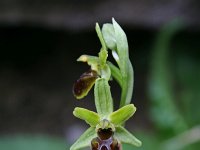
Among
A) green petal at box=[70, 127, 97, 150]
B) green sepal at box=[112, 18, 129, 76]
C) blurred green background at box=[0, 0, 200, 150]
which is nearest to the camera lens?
green petal at box=[70, 127, 97, 150]

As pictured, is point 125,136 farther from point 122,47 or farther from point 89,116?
point 122,47

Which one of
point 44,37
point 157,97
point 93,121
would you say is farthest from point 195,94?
point 93,121

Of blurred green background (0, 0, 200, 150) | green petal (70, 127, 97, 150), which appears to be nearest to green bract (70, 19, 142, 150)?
green petal (70, 127, 97, 150)

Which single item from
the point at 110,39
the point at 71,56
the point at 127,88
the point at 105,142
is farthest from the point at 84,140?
the point at 71,56

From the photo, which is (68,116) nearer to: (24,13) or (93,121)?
(24,13)

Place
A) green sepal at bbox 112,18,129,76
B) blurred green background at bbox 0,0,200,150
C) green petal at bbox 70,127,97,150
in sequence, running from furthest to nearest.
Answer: blurred green background at bbox 0,0,200,150
green sepal at bbox 112,18,129,76
green petal at bbox 70,127,97,150

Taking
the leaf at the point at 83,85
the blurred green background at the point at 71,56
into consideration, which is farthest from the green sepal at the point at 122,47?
the blurred green background at the point at 71,56

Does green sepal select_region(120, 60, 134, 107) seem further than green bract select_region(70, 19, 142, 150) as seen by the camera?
Yes

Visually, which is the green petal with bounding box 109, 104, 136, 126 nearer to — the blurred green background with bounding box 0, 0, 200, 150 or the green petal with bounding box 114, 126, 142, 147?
the green petal with bounding box 114, 126, 142, 147
